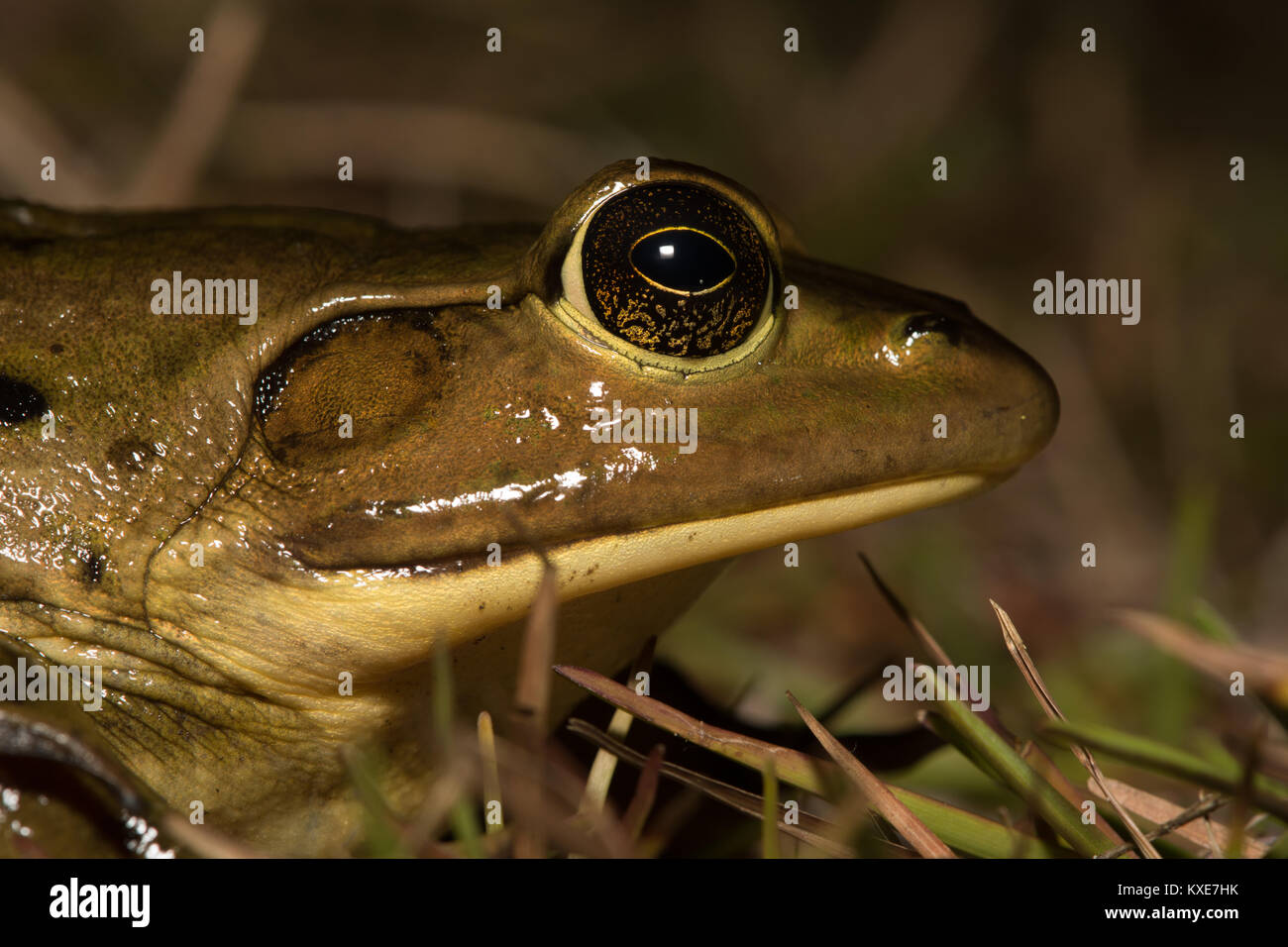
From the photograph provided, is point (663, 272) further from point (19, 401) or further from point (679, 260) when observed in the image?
point (19, 401)

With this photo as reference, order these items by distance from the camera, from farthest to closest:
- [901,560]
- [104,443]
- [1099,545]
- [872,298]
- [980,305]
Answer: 1. [980,305]
2. [1099,545]
3. [901,560]
4. [872,298]
5. [104,443]

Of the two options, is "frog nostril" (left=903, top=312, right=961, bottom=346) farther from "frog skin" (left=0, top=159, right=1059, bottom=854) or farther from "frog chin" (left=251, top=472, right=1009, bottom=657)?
"frog chin" (left=251, top=472, right=1009, bottom=657)

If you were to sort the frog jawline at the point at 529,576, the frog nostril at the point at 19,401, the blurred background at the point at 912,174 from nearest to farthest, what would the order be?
the frog jawline at the point at 529,576 < the frog nostril at the point at 19,401 < the blurred background at the point at 912,174

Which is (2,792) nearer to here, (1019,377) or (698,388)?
(698,388)

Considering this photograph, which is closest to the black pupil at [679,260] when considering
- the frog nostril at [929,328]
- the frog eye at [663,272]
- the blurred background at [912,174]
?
the frog eye at [663,272]

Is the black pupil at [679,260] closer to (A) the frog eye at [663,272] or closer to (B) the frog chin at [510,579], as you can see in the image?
(A) the frog eye at [663,272]

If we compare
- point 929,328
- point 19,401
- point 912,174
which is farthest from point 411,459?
point 912,174

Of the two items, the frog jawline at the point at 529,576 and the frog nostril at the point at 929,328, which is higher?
the frog nostril at the point at 929,328

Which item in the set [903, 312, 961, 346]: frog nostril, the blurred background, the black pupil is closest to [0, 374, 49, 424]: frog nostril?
the black pupil
